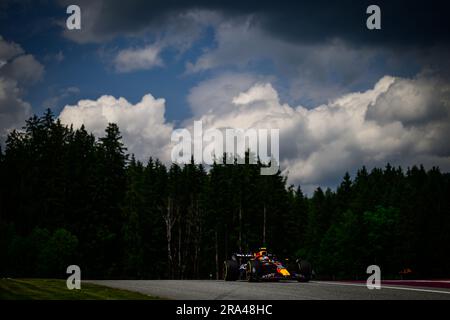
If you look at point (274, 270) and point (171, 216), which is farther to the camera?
point (171, 216)

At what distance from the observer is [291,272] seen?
82.5ft

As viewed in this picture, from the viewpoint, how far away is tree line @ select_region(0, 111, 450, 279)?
7738cm

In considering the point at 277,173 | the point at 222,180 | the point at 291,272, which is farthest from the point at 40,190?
the point at 291,272

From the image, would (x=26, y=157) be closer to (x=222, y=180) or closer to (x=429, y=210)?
(x=222, y=180)

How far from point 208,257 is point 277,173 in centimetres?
1717

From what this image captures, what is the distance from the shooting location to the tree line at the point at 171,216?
7738 cm

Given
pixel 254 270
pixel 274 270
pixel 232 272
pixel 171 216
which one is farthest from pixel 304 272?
pixel 171 216

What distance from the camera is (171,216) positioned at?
88688mm

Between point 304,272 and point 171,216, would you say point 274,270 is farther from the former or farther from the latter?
point 171,216

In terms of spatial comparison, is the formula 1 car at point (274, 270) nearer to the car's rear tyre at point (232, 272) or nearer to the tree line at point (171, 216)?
the car's rear tyre at point (232, 272)

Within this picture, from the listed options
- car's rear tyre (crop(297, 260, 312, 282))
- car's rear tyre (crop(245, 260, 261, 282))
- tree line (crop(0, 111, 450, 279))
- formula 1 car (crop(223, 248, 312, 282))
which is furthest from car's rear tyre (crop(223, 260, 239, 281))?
tree line (crop(0, 111, 450, 279))

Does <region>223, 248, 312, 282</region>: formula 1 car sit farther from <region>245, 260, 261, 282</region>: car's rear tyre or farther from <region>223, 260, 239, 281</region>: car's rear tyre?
<region>223, 260, 239, 281</region>: car's rear tyre

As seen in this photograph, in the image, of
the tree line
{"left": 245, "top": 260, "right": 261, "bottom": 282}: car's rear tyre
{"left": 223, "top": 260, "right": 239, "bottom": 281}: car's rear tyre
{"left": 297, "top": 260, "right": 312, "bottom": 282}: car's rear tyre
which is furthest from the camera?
the tree line

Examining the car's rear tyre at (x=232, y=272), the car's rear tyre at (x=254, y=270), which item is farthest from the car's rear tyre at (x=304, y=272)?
the car's rear tyre at (x=232, y=272)
